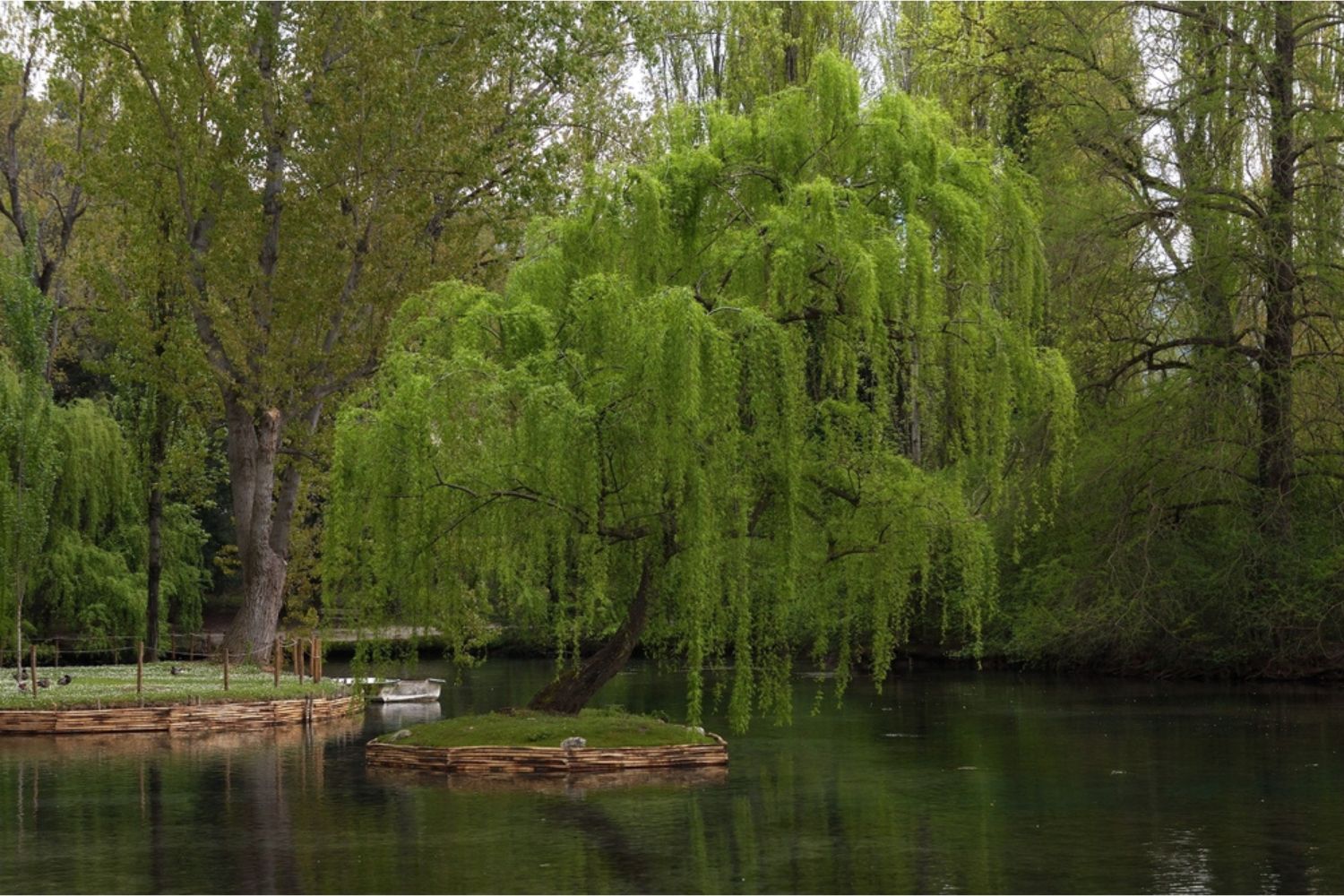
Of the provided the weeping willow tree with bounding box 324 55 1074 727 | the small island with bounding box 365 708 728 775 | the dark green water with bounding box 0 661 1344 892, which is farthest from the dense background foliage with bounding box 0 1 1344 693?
the dark green water with bounding box 0 661 1344 892

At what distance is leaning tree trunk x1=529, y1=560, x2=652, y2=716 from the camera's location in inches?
825

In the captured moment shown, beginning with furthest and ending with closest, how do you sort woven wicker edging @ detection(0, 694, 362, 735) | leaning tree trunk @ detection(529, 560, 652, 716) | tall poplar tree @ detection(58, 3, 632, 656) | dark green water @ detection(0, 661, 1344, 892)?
tall poplar tree @ detection(58, 3, 632, 656) < woven wicker edging @ detection(0, 694, 362, 735) < leaning tree trunk @ detection(529, 560, 652, 716) < dark green water @ detection(0, 661, 1344, 892)

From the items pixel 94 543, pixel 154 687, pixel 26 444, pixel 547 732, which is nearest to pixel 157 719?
pixel 154 687

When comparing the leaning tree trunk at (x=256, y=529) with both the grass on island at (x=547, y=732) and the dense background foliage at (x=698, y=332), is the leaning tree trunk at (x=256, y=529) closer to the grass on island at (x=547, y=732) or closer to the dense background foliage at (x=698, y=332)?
the dense background foliage at (x=698, y=332)

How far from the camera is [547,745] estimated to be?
20172 mm

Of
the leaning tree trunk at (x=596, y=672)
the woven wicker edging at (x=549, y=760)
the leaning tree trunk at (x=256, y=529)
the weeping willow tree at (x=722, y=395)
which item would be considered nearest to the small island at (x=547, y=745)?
the woven wicker edging at (x=549, y=760)

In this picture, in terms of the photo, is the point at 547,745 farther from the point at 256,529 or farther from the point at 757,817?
the point at 256,529

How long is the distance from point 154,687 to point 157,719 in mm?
2525

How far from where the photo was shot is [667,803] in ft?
58.4

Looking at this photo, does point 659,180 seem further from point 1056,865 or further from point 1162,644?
point 1162,644

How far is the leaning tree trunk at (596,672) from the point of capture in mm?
20953

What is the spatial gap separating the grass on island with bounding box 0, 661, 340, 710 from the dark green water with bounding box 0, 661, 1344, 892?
61.6 inches

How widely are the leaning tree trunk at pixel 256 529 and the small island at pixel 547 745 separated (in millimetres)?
13144

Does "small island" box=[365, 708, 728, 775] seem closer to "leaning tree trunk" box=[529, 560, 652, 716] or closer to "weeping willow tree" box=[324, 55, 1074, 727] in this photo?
"leaning tree trunk" box=[529, 560, 652, 716]
